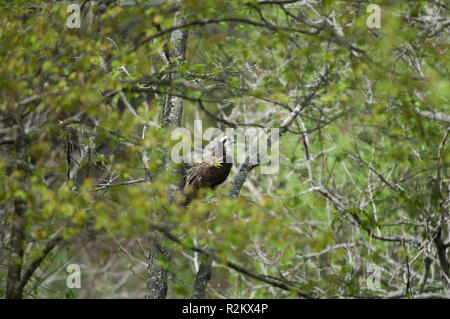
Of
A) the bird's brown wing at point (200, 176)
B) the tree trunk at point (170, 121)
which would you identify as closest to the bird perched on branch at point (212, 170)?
the bird's brown wing at point (200, 176)

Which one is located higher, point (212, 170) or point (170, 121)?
point (170, 121)

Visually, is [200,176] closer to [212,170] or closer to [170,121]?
[212,170]

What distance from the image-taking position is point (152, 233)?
3590 millimetres

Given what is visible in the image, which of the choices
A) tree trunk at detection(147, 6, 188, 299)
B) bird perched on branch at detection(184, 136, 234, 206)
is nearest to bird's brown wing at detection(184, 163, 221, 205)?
bird perched on branch at detection(184, 136, 234, 206)

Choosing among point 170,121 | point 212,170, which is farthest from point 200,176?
point 170,121

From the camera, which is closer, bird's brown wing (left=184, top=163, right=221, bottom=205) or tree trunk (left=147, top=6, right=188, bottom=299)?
tree trunk (left=147, top=6, right=188, bottom=299)

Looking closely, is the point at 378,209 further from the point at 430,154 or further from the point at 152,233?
the point at 152,233

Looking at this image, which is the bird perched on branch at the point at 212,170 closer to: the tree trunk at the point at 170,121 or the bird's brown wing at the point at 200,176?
the bird's brown wing at the point at 200,176

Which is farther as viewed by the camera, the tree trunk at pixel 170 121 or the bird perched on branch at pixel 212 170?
the bird perched on branch at pixel 212 170

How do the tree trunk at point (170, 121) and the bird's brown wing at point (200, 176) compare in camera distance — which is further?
the bird's brown wing at point (200, 176)

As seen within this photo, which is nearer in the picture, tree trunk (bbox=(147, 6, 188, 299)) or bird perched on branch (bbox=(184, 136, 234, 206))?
tree trunk (bbox=(147, 6, 188, 299))

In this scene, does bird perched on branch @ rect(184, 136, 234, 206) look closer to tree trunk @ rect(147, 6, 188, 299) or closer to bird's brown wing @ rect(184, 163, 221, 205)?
bird's brown wing @ rect(184, 163, 221, 205)

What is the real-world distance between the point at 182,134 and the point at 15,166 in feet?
4.45
